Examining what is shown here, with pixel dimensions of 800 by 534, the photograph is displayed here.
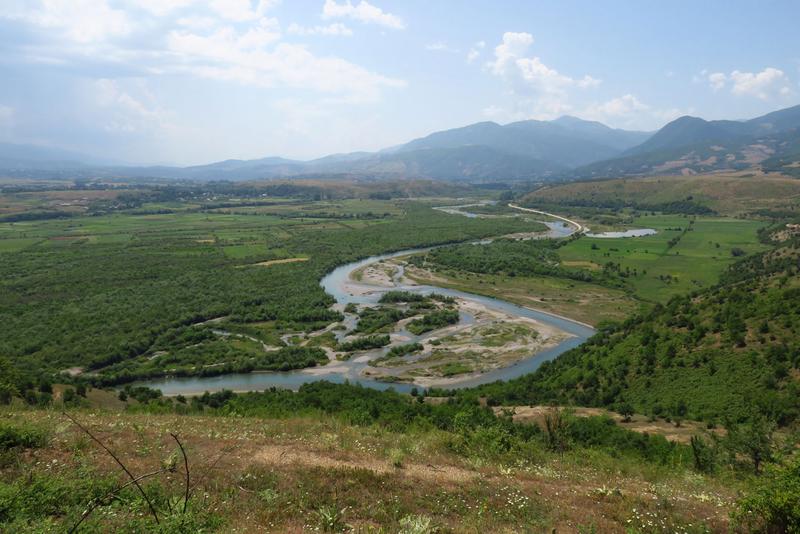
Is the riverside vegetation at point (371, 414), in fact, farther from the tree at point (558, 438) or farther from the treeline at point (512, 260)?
the treeline at point (512, 260)

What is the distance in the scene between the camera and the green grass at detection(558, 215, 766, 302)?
74.6 meters

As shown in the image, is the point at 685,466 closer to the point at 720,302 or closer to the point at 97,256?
the point at 720,302

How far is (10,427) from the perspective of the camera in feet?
39.3

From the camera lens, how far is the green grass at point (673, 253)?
74.6m

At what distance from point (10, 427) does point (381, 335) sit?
44242 millimetres

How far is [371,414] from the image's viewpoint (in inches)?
1121

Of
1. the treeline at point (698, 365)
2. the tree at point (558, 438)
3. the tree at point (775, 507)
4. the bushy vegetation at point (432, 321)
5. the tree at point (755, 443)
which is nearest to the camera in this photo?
the tree at point (775, 507)

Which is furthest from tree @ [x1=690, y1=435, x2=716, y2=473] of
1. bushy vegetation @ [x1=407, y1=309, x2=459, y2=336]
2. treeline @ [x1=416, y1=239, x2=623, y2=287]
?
treeline @ [x1=416, y1=239, x2=623, y2=287]

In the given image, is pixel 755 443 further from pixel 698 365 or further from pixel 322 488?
pixel 322 488

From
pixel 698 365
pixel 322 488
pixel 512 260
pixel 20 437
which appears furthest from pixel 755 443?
pixel 512 260

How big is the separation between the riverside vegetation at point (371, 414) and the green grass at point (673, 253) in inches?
62.4

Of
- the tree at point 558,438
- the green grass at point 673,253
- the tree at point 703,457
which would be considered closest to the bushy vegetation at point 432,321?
the green grass at point 673,253

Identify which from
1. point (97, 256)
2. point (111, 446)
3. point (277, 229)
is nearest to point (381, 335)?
point (111, 446)

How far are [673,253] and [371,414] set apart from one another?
9499cm
